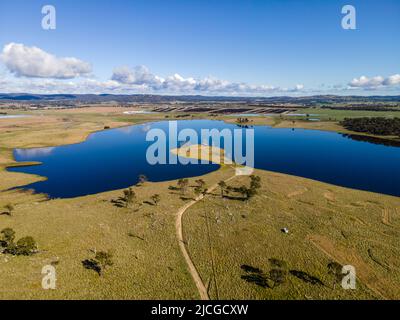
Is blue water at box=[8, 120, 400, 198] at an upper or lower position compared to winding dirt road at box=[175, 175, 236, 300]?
upper

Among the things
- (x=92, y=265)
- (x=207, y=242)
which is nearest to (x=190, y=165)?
(x=207, y=242)

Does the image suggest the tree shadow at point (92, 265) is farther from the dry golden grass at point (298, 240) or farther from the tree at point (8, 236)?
the dry golden grass at point (298, 240)

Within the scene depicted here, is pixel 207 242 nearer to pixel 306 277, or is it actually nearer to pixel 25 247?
pixel 306 277

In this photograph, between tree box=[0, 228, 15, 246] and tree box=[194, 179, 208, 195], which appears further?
tree box=[194, 179, 208, 195]

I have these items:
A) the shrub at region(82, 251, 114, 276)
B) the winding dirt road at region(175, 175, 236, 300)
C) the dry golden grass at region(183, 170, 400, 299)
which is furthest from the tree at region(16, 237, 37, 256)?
the dry golden grass at region(183, 170, 400, 299)

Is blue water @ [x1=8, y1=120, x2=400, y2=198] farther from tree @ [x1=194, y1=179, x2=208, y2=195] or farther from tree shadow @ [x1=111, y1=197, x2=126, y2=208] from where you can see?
tree @ [x1=194, y1=179, x2=208, y2=195]

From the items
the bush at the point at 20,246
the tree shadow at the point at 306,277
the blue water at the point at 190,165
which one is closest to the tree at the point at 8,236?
the bush at the point at 20,246
